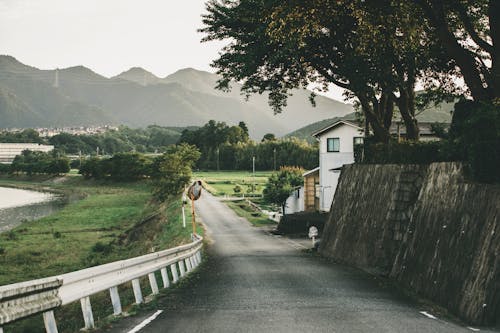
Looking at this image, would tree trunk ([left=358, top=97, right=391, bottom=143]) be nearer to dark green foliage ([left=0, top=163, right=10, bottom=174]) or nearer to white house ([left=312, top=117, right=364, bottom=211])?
A: white house ([left=312, top=117, right=364, bottom=211])

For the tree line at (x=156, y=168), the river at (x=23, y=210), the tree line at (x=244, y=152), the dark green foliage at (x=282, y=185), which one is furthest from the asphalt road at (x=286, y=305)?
the tree line at (x=244, y=152)

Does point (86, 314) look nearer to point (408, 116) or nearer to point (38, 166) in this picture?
point (408, 116)

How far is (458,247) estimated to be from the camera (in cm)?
1141

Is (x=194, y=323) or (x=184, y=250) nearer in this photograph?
(x=194, y=323)

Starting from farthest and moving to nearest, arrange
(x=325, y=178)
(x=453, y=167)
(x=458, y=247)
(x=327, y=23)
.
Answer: (x=325, y=178) < (x=327, y=23) < (x=453, y=167) < (x=458, y=247)

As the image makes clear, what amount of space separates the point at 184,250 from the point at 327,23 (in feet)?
33.4

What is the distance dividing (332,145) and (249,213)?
599 inches

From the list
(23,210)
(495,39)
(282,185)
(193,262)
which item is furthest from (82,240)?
(23,210)

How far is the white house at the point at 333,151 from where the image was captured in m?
50.2

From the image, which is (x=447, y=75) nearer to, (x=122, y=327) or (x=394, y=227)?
(x=394, y=227)

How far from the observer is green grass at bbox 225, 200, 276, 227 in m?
52.7

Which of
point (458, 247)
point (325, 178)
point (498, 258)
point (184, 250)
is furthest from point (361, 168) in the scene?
point (325, 178)

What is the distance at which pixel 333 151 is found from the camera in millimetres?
51188


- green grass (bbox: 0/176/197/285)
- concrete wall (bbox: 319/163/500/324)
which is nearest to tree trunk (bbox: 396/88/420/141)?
concrete wall (bbox: 319/163/500/324)
